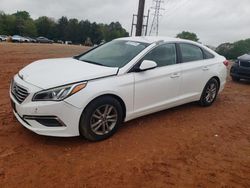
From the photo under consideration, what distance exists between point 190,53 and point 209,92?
108cm

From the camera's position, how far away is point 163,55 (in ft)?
19.1

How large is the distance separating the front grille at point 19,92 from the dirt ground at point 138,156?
0.59m

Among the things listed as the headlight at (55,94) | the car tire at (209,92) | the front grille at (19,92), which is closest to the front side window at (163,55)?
the car tire at (209,92)

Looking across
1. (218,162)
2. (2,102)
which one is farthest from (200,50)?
(2,102)

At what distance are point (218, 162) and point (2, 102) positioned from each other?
14.1 ft

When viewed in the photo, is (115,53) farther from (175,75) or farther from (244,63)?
(244,63)

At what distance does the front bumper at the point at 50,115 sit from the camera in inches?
168

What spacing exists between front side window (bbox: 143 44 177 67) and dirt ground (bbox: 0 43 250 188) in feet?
3.52

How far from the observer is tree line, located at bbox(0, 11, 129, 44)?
9805cm

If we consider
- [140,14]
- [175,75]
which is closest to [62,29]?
[140,14]

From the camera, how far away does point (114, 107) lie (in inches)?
189

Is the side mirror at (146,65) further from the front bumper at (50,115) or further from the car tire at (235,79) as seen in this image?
the car tire at (235,79)

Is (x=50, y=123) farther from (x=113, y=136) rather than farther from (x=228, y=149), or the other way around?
(x=228, y=149)

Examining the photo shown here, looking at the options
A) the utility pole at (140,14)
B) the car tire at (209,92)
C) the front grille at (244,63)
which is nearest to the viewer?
the car tire at (209,92)
